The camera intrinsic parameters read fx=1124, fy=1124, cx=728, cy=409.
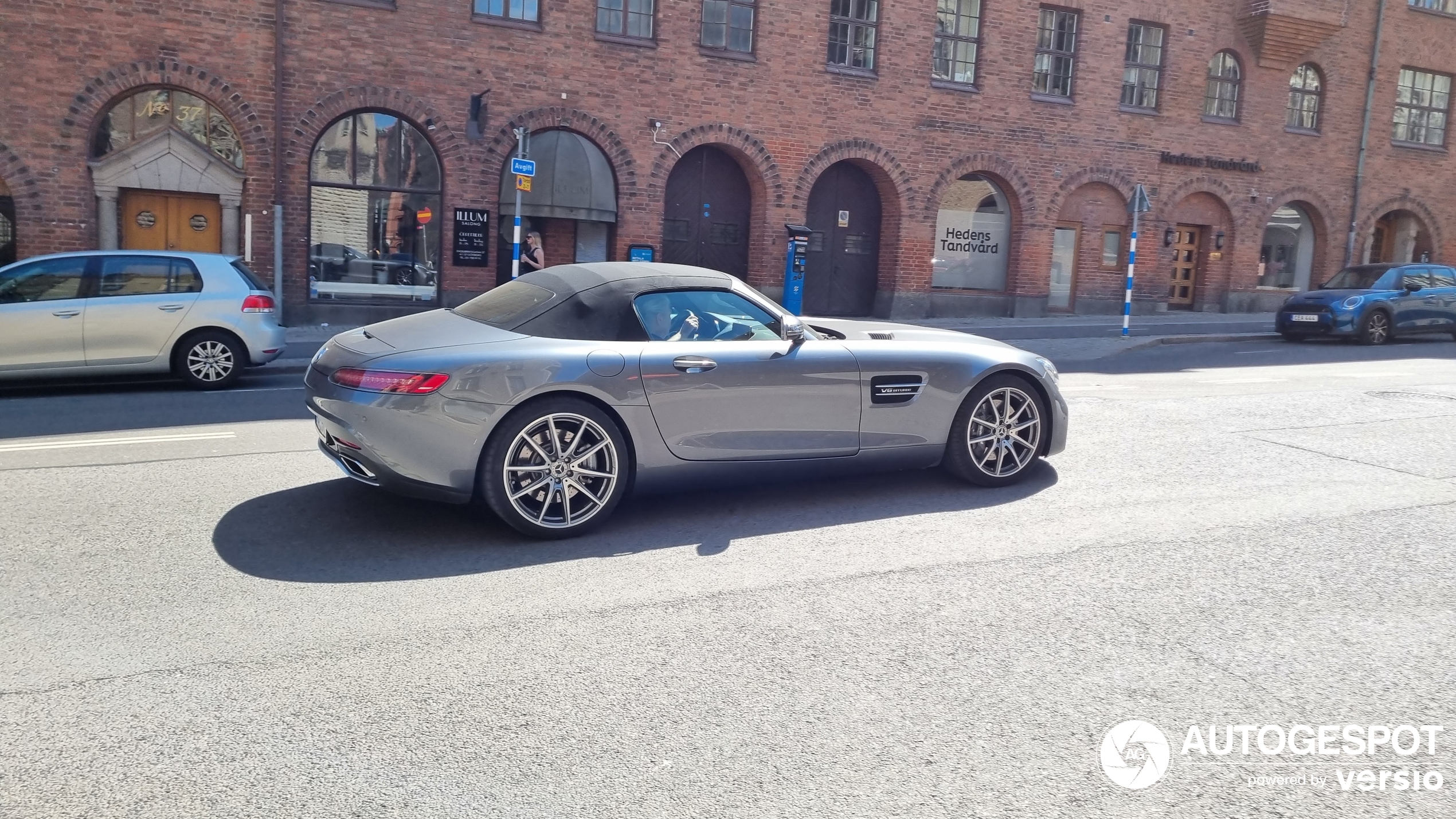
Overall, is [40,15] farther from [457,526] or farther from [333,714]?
[333,714]

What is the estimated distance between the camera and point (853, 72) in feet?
69.8

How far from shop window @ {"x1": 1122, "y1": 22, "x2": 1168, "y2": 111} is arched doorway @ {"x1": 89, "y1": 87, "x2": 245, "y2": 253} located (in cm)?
1777

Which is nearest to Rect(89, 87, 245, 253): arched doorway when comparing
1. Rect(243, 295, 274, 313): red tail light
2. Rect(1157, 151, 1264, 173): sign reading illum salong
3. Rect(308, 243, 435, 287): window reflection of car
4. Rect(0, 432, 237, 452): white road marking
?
Rect(308, 243, 435, 287): window reflection of car

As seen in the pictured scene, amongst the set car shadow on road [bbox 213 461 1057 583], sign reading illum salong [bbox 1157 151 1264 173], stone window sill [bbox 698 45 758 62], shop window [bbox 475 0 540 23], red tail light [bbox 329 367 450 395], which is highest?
shop window [bbox 475 0 540 23]

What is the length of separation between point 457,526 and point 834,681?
108 inches

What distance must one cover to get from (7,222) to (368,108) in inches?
213

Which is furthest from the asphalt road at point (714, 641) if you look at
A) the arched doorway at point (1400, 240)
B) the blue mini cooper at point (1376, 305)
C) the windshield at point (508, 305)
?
the arched doorway at point (1400, 240)

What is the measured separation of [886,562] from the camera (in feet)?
18.0

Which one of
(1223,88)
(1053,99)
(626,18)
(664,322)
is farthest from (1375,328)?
(664,322)

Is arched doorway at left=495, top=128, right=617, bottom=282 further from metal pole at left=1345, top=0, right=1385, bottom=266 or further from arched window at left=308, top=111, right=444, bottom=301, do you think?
metal pole at left=1345, top=0, right=1385, bottom=266

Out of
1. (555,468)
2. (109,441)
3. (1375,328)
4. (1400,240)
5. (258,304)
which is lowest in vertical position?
(109,441)

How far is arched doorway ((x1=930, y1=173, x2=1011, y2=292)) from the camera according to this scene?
75.2 ft

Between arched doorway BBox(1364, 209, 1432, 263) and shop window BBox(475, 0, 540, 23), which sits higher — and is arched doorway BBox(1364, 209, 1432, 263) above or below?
below

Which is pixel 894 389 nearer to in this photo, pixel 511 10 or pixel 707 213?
pixel 511 10
